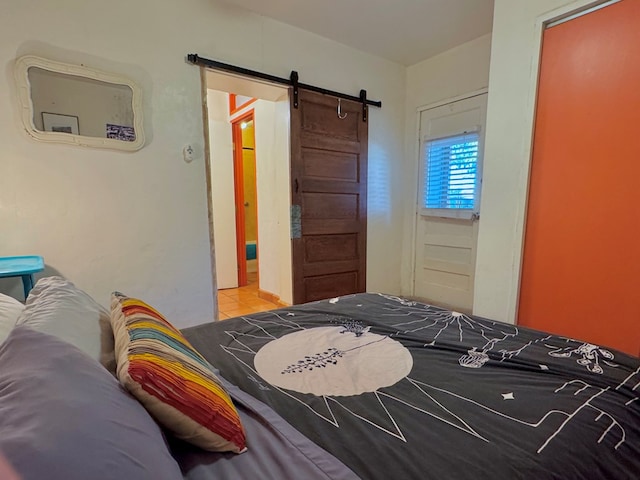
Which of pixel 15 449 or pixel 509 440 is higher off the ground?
pixel 15 449

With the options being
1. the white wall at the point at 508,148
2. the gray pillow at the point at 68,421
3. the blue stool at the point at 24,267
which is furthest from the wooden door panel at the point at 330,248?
the gray pillow at the point at 68,421

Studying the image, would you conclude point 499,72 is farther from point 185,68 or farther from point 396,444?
point 396,444

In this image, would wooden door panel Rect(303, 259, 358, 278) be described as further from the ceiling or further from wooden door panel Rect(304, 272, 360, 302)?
the ceiling

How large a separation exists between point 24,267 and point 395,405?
194cm

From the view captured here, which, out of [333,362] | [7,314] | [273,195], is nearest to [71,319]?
[7,314]

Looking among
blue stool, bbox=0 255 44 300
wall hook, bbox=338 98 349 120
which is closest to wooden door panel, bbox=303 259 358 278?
wall hook, bbox=338 98 349 120

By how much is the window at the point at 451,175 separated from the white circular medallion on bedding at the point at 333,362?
8.06ft

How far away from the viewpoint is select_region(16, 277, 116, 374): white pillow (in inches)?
29.4

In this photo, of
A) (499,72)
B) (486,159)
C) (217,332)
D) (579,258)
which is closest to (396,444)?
(217,332)

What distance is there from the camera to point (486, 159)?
2359 mm

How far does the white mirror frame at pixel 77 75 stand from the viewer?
1911mm

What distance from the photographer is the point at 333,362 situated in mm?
1087

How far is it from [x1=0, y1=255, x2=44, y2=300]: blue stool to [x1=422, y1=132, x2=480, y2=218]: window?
338 cm

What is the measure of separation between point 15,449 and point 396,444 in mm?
652
